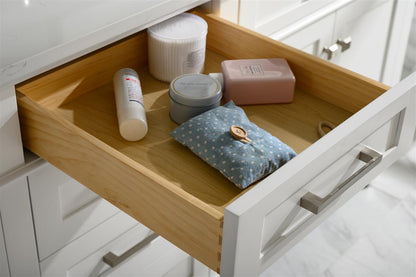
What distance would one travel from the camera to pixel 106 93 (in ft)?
3.10

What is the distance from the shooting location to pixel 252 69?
3.07 feet

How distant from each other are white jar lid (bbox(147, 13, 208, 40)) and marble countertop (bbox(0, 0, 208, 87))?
4 cm

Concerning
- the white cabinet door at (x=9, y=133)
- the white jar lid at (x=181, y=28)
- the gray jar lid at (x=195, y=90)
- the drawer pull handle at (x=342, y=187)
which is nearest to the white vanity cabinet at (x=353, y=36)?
the white jar lid at (x=181, y=28)

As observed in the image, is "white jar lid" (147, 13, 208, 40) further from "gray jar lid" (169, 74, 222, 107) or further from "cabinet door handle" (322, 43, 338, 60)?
"cabinet door handle" (322, 43, 338, 60)

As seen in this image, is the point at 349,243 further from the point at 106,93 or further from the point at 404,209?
the point at 106,93

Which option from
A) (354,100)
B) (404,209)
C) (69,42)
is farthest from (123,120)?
(404,209)

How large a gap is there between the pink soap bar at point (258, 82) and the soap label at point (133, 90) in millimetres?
136

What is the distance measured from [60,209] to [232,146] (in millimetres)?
346

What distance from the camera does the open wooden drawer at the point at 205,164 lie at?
66 cm

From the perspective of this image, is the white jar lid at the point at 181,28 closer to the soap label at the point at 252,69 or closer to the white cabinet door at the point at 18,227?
the soap label at the point at 252,69

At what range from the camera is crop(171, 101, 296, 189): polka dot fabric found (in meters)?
0.74

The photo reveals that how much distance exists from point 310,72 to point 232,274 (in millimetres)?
412

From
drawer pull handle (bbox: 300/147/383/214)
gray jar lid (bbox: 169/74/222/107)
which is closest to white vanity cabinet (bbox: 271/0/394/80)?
gray jar lid (bbox: 169/74/222/107)

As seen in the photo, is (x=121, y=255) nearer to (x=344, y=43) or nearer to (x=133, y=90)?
(x=133, y=90)
